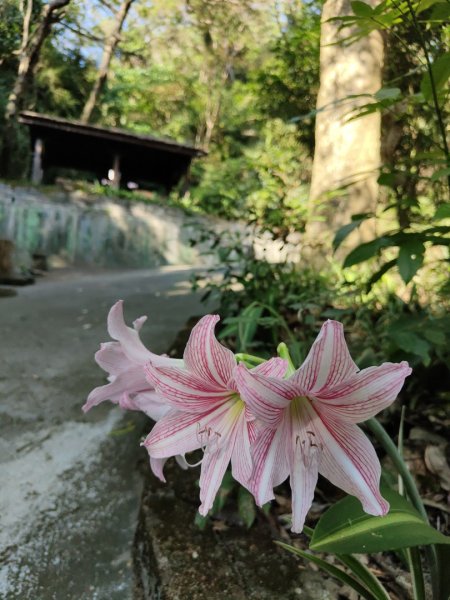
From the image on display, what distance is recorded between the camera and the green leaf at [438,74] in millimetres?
1014

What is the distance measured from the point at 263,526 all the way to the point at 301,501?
825 mm

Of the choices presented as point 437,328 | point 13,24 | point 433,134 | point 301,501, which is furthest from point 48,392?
point 433,134

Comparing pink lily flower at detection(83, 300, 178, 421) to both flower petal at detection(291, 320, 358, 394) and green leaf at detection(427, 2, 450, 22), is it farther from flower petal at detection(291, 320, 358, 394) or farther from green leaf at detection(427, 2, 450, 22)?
green leaf at detection(427, 2, 450, 22)

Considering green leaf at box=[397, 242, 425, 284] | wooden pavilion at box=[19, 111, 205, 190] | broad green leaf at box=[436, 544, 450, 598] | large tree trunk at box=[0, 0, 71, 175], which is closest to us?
broad green leaf at box=[436, 544, 450, 598]

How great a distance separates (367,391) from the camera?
54 cm

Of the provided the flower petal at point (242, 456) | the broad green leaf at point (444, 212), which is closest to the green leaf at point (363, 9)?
the broad green leaf at point (444, 212)

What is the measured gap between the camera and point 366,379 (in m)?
0.54

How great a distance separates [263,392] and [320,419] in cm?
13

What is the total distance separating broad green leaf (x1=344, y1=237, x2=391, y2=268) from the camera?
3.87 ft

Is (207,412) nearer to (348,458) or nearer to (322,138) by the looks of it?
(348,458)

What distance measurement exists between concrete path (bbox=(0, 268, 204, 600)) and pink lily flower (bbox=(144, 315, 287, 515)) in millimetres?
786

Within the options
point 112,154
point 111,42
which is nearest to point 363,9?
point 111,42

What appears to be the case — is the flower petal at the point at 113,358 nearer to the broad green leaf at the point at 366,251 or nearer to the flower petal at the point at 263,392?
the flower petal at the point at 263,392

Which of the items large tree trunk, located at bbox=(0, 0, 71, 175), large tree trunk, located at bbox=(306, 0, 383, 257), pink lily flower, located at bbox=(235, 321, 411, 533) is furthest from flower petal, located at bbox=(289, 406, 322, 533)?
large tree trunk, located at bbox=(306, 0, 383, 257)
